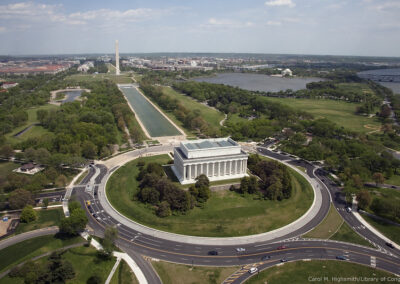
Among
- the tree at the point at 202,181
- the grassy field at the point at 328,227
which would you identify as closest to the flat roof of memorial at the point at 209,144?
the tree at the point at 202,181

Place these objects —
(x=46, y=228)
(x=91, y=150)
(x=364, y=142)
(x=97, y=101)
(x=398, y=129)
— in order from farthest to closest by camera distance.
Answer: (x=97, y=101) → (x=398, y=129) → (x=364, y=142) → (x=91, y=150) → (x=46, y=228)

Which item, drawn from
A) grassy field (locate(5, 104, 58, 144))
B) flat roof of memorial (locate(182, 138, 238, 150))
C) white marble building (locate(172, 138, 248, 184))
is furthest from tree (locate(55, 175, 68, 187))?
grassy field (locate(5, 104, 58, 144))

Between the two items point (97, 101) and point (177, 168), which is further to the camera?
point (97, 101)

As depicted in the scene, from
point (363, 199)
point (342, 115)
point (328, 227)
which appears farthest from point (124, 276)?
point (342, 115)

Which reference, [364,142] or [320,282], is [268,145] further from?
[320,282]

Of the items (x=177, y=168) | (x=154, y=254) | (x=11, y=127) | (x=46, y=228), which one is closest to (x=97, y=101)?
(x=11, y=127)

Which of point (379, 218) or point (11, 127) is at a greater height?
point (11, 127)

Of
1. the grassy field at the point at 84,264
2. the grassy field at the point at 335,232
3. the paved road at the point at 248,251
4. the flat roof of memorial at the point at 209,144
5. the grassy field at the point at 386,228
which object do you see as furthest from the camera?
the flat roof of memorial at the point at 209,144

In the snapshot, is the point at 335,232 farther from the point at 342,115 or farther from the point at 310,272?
the point at 342,115

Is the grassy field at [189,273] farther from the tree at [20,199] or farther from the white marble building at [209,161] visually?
the tree at [20,199]
